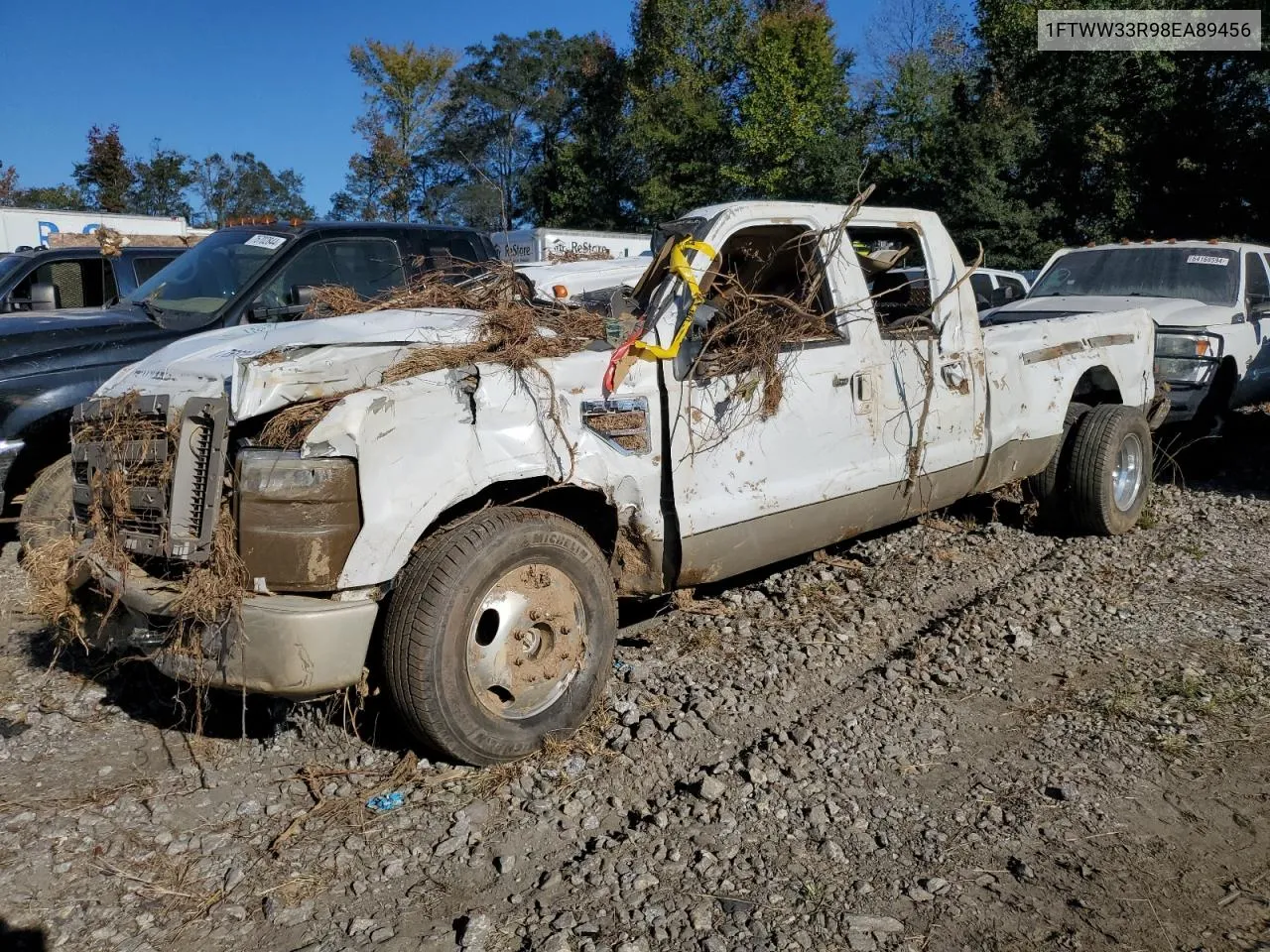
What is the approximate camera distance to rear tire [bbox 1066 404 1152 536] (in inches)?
243

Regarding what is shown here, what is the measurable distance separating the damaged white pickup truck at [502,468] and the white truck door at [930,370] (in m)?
0.02

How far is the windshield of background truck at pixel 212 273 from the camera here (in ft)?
21.3

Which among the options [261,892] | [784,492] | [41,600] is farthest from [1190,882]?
[41,600]

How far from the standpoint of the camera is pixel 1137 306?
29.1ft

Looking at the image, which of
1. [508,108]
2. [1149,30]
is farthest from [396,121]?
[1149,30]

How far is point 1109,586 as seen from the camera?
564 cm

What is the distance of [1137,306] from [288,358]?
771 cm

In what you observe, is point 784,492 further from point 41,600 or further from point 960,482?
point 41,600

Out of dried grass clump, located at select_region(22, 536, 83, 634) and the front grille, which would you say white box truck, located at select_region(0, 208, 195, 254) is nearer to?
the front grille

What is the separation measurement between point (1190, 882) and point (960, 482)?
2.74 metres

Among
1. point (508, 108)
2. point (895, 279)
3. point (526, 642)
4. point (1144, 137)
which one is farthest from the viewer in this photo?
point (508, 108)

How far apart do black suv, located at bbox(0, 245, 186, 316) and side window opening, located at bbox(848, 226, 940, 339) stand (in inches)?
223

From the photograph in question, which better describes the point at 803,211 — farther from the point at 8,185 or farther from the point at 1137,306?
the point at 8,185

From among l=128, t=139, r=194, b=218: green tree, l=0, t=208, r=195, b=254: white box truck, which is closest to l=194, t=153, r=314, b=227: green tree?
l=128, t=139, r=194, b=218: green tree
